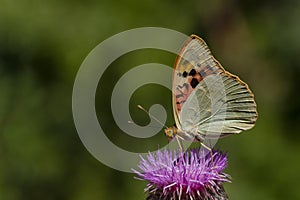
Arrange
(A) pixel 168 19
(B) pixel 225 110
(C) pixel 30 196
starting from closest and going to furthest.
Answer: (B) pixel 225 110 → (C) pixel 30 196 → (A) pixel 168 19

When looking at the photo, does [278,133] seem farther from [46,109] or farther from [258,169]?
[46,109]

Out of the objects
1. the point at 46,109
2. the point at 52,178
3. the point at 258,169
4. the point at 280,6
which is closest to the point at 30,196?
the point at 52,178

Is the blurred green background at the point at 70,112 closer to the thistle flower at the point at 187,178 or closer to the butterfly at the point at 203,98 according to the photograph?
the thistle flower at the point at 187,178

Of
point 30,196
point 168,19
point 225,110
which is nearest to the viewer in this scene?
point 225,110

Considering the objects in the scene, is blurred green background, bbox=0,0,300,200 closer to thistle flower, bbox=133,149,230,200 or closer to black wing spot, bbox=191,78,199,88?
thistle flower, bbox=133,149,230,200

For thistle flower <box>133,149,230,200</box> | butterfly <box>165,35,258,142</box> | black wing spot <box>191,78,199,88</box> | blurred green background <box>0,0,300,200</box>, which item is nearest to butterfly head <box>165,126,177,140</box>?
butterfly <box>165,35,258,142</box>

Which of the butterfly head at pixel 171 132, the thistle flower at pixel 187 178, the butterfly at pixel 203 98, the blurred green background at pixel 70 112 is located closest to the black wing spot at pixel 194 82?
the butterfly at pixel 203 98
